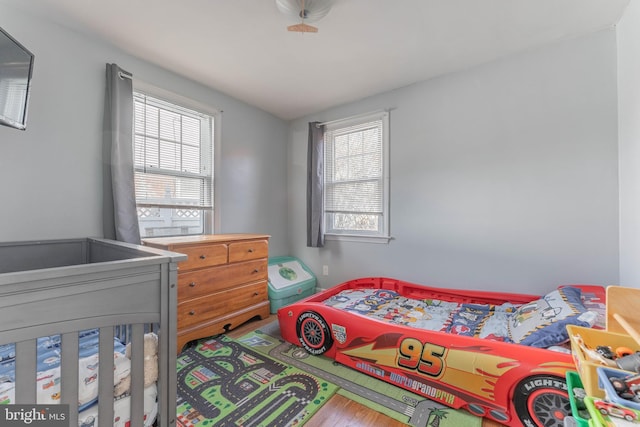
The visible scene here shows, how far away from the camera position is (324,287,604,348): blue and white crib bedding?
1.33m

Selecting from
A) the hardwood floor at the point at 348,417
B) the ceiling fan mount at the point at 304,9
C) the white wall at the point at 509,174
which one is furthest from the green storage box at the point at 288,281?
the ceiling fan mount at the point at 304,9

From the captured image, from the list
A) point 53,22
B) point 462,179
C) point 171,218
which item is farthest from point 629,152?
point 53,22

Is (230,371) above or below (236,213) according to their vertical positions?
below

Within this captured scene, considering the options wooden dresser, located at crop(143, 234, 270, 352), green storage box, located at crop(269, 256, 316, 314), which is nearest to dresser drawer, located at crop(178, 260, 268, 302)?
wooden dresser, located at crop(143, 234, 270, 352)

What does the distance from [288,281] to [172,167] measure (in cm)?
174

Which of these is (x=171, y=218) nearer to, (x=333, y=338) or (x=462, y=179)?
(x=333, y=338)

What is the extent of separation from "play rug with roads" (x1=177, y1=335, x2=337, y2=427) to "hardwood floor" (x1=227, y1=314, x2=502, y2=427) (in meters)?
0.04

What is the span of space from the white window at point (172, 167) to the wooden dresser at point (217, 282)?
32 centimetres

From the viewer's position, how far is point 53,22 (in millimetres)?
1757

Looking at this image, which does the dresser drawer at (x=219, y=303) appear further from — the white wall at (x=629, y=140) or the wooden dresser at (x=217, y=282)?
the white wall at (x=629, y=140)

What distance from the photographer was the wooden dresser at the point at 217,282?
1.94m

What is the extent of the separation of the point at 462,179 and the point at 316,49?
1760mm

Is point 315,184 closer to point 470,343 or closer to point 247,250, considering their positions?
point 247,250

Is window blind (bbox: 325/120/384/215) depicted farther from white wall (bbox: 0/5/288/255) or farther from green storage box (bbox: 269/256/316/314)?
white wall (bbox: 0/5/288/255)
